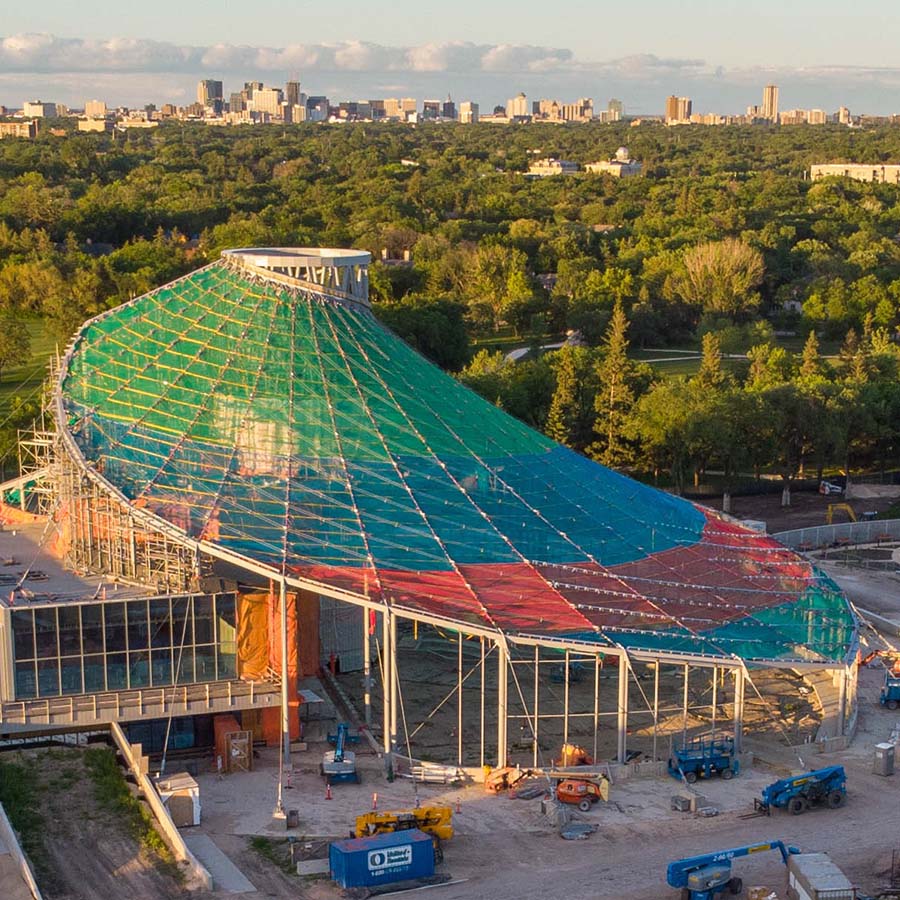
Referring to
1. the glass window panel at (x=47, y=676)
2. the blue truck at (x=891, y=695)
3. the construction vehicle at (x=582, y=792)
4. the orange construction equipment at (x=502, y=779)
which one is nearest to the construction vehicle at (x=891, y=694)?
the blue truck at (x=891, y=695)

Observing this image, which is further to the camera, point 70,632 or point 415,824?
point 70,632

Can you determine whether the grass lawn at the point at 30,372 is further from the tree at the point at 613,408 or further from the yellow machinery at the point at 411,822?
the yellow machinery at the point at 411,822

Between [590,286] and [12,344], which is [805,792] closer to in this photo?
[12,344]

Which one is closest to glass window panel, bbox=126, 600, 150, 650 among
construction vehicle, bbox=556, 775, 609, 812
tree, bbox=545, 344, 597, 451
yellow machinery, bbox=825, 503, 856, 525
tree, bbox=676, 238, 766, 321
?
construction vehicle, bbox=556, 775, 609, 812

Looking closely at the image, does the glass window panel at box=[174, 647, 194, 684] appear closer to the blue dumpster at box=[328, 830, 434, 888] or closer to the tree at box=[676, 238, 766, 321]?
the blue dumpster at box=[328, 830, 434, 888]

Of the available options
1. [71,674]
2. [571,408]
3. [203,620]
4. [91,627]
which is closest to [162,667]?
[203,620]

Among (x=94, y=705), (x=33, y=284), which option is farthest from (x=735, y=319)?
(x=94, y=705)
